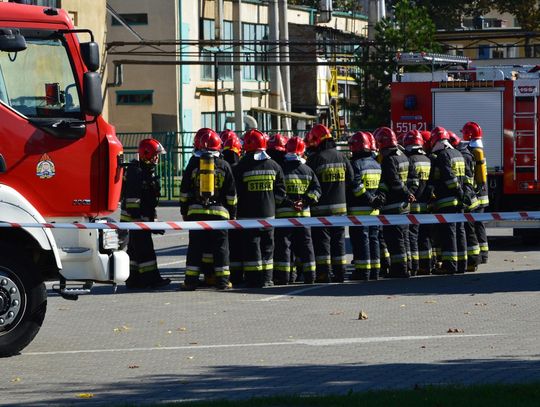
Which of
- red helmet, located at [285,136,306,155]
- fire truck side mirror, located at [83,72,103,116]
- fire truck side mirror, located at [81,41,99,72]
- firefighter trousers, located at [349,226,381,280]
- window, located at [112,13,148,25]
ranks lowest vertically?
firefighter trousers, located at [349,226,381,280]

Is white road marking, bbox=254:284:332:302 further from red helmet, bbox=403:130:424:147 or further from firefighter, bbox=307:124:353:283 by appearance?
red helmet, bbox=403:130:424:147

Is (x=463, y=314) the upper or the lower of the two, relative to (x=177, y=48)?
lower

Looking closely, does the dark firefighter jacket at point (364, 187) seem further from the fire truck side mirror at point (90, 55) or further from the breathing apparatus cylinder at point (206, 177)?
the fire truck side mirror at point (90, 55)

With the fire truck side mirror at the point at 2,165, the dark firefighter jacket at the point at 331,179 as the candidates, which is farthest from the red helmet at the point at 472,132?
the fire truck side mirror at the point at 2,165

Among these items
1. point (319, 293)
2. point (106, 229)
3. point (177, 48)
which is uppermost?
point (177, 48)

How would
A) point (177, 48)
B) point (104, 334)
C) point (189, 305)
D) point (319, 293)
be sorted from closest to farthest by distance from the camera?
point (104, 334) < point (189, 305) < point (319, 293) < point (177, 48)

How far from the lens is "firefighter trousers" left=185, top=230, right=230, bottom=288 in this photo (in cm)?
1577

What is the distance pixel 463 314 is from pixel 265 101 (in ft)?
153

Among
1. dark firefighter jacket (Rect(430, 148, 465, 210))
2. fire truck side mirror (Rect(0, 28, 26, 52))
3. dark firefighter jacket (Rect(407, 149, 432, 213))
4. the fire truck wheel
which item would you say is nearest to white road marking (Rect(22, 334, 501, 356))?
the fire truck wheel

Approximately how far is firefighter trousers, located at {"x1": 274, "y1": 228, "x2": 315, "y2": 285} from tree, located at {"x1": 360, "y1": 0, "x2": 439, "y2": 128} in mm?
23599

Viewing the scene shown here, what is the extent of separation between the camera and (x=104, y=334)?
12.4 metres

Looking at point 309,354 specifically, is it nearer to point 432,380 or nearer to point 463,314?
point 432,380

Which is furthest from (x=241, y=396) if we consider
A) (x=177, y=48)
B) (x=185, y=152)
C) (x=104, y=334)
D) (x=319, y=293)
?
(x=177, y=48)

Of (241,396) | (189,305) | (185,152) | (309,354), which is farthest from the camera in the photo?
(185,152)
